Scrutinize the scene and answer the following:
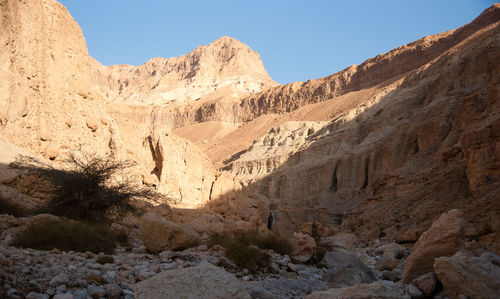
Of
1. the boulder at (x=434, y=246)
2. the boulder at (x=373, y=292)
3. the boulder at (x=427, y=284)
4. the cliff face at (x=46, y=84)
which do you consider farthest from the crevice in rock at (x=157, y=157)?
the boulder at (x=427, y=284)

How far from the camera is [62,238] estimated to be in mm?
7121

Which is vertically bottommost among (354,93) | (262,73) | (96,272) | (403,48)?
(96,272)

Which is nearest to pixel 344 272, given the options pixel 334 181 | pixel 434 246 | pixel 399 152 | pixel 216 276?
pixel 434 246

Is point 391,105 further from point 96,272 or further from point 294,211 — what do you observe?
point 96,272

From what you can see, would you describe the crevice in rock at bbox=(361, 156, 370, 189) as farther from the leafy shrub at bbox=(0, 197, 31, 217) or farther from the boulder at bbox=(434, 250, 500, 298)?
the boulder at bbox=(434, 250, 500, 298)

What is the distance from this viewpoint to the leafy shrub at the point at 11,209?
33.5 ft

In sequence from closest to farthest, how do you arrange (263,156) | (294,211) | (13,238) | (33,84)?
1. (13,238)
2. (33,84)
3. (294,211)
4. (263,156)

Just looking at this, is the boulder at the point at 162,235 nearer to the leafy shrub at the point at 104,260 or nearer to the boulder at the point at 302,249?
the leafy shrub at the point at 104,260

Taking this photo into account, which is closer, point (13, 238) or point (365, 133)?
point (13, 238)

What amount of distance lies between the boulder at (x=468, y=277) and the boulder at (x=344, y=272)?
2734mm

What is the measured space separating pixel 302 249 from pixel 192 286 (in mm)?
5574

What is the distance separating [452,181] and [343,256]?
41.9 feet

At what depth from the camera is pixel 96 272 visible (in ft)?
16.6

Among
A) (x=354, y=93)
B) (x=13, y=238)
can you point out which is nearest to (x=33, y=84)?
(x=13, y=238)
